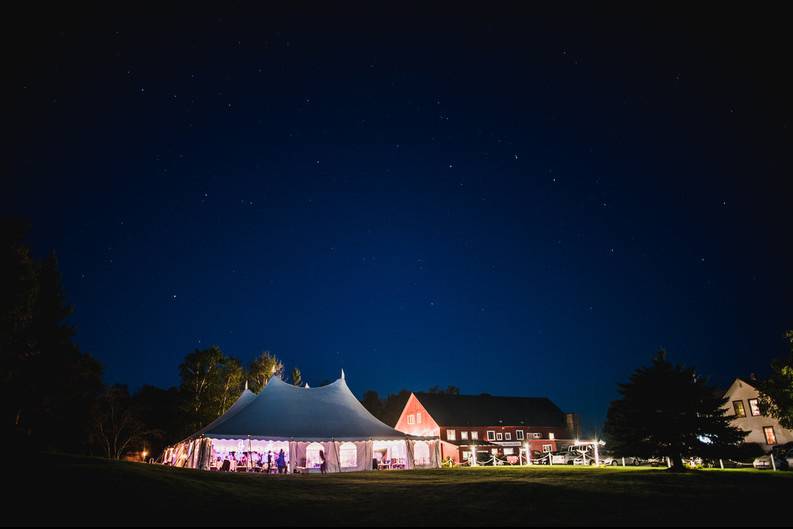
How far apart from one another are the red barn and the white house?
1775 centimetres

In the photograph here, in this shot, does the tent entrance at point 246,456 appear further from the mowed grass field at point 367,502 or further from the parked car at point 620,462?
the parked car at point 620,462

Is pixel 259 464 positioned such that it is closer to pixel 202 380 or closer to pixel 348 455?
pixel 348 455

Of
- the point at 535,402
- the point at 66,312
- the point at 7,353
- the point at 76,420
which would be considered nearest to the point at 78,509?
the point at 7,353

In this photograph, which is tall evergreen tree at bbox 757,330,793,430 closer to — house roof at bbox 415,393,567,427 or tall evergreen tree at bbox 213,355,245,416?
house roof at bbox 415,393,567,427

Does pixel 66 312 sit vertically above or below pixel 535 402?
above

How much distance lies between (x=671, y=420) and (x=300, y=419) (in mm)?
17421


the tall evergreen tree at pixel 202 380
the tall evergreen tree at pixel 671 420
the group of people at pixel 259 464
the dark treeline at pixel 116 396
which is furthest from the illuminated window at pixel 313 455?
the tall evergreen tree at pixel 202 380

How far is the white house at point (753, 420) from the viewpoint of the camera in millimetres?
34875

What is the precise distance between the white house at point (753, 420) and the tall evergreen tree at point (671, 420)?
2001 centimetres

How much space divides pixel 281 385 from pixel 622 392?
1875cm

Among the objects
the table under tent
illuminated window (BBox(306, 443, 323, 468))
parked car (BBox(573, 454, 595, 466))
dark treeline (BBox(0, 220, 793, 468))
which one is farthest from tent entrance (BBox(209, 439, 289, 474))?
parked car (BBox(573, 454, 595, 466))

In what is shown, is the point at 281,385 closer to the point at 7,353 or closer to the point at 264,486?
the point at 7,353

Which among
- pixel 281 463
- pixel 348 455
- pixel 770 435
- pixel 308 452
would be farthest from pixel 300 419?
pixel 770 435

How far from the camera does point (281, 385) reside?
30.1 m
